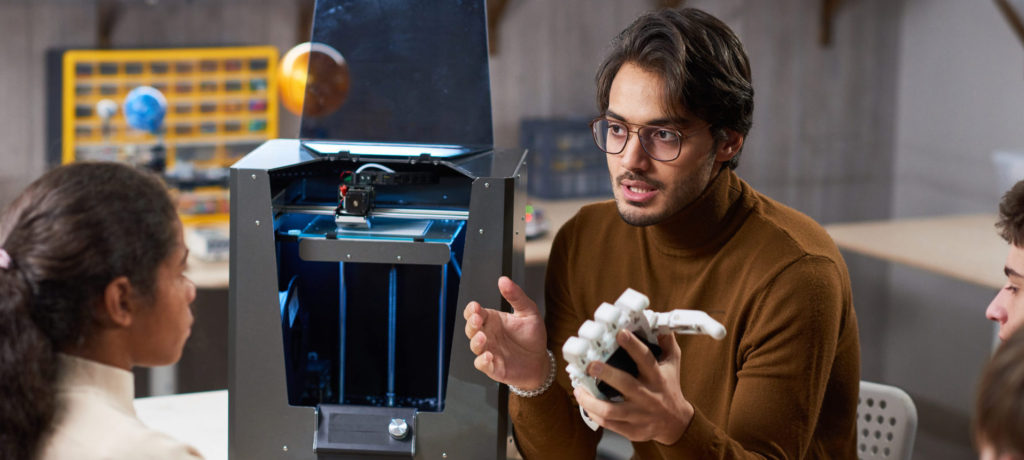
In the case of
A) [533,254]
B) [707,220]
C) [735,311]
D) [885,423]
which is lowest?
[885,423]

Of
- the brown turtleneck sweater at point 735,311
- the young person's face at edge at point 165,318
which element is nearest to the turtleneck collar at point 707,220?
the brown turtleneck sweater at point 735,311

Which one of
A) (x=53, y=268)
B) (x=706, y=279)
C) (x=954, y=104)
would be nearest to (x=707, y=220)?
(x=706, y=279)

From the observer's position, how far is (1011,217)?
121 centimetres

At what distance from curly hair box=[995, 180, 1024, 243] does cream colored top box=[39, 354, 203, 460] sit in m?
0.95

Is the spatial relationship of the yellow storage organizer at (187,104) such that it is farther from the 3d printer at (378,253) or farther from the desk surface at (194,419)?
Answer: the 3d printer at (378,253)

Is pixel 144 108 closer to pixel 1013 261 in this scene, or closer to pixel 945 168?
pixel 1013 261

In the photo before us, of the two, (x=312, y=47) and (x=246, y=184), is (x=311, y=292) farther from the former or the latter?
(x=312, y=47)

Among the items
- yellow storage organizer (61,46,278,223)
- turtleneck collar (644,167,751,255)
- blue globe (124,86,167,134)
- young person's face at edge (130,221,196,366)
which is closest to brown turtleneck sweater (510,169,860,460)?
turtleneck collar (644,167,751,255)

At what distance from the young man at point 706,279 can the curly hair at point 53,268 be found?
0.37 m

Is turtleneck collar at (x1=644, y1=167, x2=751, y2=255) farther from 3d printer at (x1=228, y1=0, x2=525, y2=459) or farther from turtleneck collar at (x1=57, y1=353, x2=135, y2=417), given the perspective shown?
turtleneck collar at (x1=57, y1=353, x2=135, y2=417)

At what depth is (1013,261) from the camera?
1205 millimetres

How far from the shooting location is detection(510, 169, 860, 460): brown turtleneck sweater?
3.95 ft

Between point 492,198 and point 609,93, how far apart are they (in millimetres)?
303

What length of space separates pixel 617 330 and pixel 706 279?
16.2 inches
